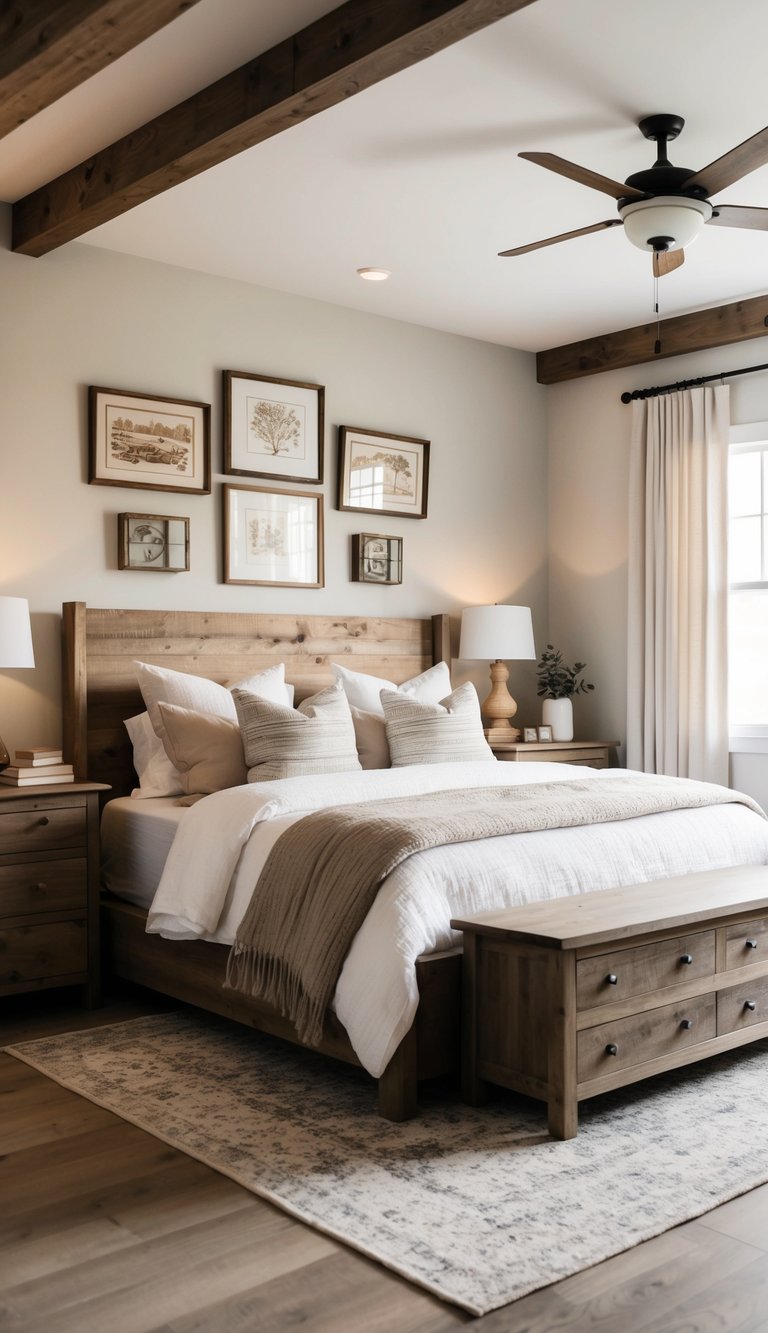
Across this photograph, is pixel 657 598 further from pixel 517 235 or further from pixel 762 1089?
pixel 762 1089

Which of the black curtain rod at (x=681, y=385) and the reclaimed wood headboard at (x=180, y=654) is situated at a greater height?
the black curtain rod at (x=681, y=385)

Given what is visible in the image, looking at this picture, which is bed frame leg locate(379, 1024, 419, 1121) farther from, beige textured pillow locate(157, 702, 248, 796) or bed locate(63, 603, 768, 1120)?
beige textured pillow locate(157, 702, 248, 796)

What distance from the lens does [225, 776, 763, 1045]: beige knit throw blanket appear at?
9.73ft

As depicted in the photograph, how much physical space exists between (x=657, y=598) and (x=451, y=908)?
116 inches

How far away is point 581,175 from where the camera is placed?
314cm

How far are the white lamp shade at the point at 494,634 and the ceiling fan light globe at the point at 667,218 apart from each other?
230 cm

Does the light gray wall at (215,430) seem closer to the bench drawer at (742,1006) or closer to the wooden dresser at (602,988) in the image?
the wooden dresser at (602,988)

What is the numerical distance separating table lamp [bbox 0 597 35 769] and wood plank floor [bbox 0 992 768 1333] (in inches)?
64.5

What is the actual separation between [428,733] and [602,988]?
1855mm

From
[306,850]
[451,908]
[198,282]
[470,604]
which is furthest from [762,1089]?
[198,282]

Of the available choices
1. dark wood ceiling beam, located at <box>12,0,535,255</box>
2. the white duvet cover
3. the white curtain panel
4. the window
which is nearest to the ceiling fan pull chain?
the white curtain panel

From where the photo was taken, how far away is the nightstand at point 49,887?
146 inches

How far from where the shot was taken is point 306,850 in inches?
125

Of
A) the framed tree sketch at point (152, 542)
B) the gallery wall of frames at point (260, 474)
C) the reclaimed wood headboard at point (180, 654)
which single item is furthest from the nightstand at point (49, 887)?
the gallery wall of frames at point (260, 474)
